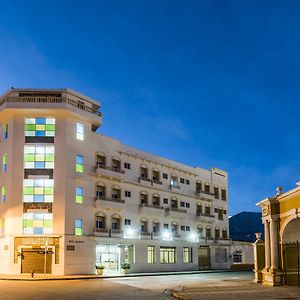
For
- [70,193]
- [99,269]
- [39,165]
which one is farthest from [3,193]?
[99,269]

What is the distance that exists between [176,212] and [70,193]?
733 inches

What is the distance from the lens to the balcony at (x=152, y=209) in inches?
2339

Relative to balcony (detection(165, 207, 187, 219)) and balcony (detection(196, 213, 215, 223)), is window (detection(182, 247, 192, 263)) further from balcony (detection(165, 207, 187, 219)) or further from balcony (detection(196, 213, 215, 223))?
balcony (detection(196, 213, 215, 223))

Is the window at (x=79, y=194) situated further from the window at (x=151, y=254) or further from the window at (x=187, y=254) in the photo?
the window at (x=187, y=254)

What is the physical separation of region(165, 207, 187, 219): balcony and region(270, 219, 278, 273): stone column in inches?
1241

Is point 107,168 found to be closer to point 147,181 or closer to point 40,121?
point 147,181

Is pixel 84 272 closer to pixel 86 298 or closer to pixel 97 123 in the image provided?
pixel 97 123

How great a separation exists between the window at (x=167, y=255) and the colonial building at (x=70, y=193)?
230mm

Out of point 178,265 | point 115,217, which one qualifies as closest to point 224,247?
point 178,265

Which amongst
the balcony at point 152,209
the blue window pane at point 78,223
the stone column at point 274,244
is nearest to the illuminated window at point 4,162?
the blue window pane at point 78,223

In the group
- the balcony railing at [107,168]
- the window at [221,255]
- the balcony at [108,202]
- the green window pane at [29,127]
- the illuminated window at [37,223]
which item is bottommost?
the window at [221,255]

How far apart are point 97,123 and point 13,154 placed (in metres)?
9.71

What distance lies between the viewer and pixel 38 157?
50625mm

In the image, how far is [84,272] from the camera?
50.0m
